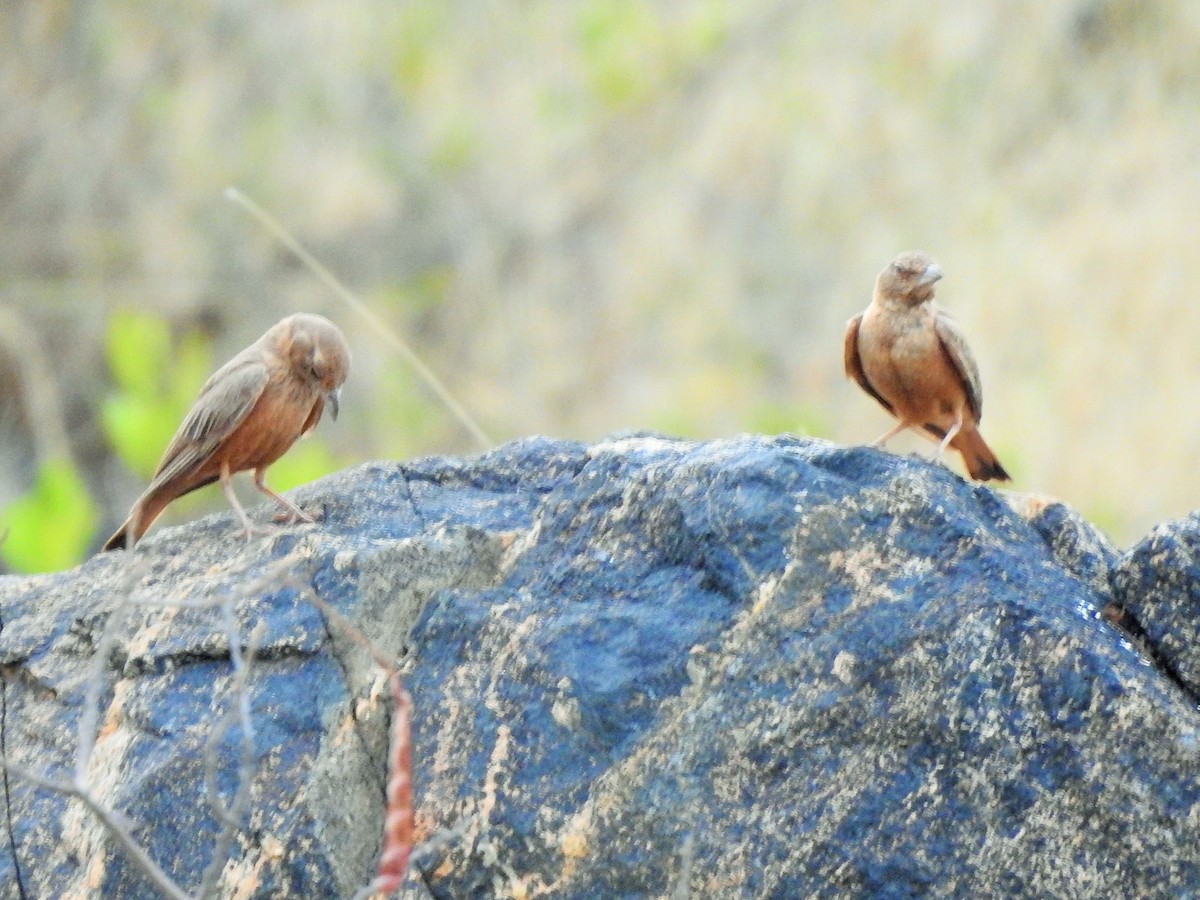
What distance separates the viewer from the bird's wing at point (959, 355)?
4555 mm

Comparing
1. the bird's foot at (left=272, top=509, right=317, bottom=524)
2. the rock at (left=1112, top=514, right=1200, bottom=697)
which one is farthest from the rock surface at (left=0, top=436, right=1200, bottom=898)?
the bird's foot at (left=272, top=509, right=317, bottom=524)

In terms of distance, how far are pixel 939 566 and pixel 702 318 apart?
9.38 m

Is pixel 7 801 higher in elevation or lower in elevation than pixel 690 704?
higher

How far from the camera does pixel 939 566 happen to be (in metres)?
3.21

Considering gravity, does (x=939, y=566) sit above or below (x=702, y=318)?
below

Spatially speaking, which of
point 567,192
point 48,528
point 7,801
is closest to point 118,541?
point 7,801

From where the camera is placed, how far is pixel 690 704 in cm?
313

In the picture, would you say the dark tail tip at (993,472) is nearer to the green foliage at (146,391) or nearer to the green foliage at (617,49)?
the green foliage at (146,391)

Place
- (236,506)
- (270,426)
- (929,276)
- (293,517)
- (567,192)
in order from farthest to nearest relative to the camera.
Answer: (567,192)
(929,276)
(270,426)
(236,506)
(293,517)

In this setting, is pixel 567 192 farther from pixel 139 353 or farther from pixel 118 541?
pixel 118 541

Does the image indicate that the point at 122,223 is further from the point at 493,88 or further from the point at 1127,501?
the point at 1127,501

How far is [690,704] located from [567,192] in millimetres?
10246

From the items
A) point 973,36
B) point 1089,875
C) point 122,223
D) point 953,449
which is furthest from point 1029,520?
point 122,223

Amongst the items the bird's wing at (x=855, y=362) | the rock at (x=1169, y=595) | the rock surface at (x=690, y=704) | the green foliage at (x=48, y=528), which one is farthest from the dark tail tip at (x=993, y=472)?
the green foliage at (x=48, y=528)
